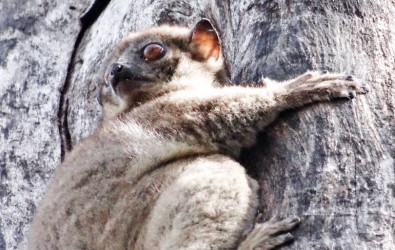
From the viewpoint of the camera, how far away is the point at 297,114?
13.2 feet

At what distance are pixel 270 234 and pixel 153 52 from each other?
2.47 meters

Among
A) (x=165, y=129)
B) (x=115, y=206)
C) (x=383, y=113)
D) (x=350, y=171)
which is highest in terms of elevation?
(x=383, y=113)

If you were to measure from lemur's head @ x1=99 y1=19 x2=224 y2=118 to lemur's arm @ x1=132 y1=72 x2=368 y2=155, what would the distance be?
62 cm

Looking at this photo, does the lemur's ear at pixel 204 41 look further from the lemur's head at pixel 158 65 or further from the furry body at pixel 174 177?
the furry body at pixel 174 177

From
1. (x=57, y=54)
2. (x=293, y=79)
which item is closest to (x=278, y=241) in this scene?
(x=293, y=79)

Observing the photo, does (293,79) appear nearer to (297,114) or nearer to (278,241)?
(297,114)

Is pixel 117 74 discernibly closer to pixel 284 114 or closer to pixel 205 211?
pixel 284 114

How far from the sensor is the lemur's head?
548 cm

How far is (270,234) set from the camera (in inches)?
136

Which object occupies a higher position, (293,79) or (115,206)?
(293,79)

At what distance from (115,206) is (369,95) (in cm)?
137

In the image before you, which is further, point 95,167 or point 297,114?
point 95,167

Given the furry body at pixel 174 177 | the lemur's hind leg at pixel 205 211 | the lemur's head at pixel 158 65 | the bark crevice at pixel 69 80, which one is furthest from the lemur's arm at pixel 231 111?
the bark crevice at pixel 69 80

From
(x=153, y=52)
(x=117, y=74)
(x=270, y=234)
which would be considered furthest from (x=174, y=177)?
(x=153, y=52)
